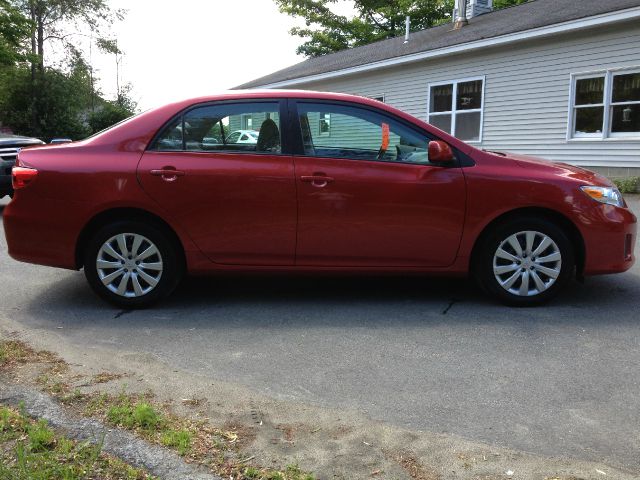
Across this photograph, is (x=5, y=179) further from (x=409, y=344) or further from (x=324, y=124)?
(x=409, y=344)

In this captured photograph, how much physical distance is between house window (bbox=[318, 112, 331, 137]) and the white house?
961 cm

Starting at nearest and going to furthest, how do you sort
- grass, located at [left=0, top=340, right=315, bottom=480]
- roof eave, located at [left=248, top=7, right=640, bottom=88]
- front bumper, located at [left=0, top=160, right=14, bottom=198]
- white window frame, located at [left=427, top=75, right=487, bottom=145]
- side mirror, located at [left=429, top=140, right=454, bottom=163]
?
grass, located at [left=0, top=340, right=315, bottom=480] < side mirror, located at [left=429, top=140, right=454, bottom=163] < front bumper, located at [left=0, top=160, right=14, bottom=198] < roof eave, located at [left=248, top=7, right=640, bottom=88] < white window frame, located at [left=427, top=75, right=487, bottom=145]

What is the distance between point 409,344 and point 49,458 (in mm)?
2305

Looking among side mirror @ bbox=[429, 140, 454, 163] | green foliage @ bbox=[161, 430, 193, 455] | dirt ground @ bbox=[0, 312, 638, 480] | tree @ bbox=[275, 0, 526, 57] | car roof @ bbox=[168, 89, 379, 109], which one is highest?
tree @ bbox=[275, 0, 526, 57]

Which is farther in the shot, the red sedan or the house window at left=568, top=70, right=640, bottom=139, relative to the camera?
the house window at left=568, top=70, right=640, bottom=139

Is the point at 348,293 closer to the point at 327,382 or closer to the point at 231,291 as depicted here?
the point at 231,291

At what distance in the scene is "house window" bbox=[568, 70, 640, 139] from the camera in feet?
41.3

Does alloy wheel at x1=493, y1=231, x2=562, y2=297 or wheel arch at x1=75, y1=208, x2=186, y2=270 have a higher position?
wheel arch at x1=75, y1=208, x2=186, y2=270

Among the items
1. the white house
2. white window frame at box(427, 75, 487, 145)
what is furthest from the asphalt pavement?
white window frame at box(427, 75, 487, 145)

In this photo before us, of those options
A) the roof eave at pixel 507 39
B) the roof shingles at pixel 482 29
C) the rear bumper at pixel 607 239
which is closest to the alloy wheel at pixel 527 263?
the rear bumper at pixel 607 239

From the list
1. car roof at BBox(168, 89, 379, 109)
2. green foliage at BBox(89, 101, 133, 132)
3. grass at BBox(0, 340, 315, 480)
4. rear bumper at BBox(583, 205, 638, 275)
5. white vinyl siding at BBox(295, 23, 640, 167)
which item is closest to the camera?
grass at BBox(0, 340, 315, 480)

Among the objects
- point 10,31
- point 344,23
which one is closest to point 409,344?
point 10,31

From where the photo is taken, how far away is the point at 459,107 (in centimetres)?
1694

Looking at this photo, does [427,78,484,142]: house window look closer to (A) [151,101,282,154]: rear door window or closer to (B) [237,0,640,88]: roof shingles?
(B) [237,0,640,88]: roof shingles
